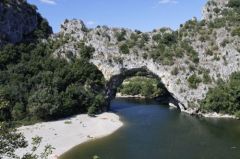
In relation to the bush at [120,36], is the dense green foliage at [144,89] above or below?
below

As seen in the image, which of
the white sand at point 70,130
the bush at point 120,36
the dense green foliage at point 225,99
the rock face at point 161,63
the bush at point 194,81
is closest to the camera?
the white sand at point 70,130

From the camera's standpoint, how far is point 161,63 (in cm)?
11388

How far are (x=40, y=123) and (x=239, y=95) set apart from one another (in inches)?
1945

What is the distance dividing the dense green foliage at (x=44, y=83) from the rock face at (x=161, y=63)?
3.98m

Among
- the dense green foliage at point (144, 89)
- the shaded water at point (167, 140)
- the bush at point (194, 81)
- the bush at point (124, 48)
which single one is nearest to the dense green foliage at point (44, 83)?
the bush at point (124, 48)

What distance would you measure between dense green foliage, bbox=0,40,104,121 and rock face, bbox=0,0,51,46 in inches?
183

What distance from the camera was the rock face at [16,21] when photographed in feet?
376

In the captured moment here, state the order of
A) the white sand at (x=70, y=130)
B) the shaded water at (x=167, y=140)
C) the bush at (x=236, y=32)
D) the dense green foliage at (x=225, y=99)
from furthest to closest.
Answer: the bush at (x=236, y=32) → the dense green foliage at (x=225, y=99) → the white sand at (x=70, y=130) → the shaded water at (x=167, y=140)

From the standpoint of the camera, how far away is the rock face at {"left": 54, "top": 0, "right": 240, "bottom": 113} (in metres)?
110

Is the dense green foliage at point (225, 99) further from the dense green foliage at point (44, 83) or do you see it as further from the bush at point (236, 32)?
the dense green foliage at point (44, 83)

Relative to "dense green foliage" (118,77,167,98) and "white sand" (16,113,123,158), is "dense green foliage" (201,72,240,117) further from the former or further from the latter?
"dense green foliage" (118,77,167,98)

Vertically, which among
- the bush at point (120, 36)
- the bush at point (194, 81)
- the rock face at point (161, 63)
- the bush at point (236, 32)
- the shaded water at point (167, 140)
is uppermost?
the bush at point (236, 32)

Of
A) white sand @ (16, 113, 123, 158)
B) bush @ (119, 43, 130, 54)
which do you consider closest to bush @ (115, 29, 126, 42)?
bush @ (119, 43, 130, 54)

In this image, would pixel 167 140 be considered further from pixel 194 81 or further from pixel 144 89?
pixel 144 89
